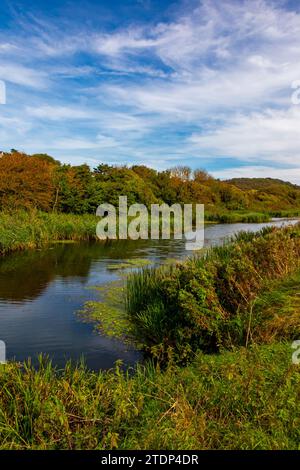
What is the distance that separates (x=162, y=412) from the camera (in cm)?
402

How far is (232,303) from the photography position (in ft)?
23.8

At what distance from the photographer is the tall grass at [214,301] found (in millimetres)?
6664

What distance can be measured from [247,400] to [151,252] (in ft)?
58.9

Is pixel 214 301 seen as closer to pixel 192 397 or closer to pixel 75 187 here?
pixel 192 397

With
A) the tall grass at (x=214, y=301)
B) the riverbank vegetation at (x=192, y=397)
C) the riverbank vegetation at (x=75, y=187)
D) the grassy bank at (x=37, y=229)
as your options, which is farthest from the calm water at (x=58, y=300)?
the riverbank vegetation at (x=75, y=187)

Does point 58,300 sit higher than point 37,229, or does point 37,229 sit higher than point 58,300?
point 37,229

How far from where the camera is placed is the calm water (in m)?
7.74

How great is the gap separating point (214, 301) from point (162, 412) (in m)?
3.04

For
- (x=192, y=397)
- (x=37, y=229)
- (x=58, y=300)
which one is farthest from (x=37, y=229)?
(x=192, y=397)

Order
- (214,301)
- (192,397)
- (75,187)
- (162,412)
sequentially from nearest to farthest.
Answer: (162,412) < (192,397) < (214,301) < (75,187)

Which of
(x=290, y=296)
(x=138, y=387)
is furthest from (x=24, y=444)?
(x=290, y=296)

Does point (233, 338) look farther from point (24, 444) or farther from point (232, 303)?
point (24, 444)

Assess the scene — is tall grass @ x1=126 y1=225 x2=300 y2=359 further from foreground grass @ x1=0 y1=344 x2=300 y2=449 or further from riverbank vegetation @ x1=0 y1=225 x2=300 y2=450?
foreground grass @ x1=0 y1=344 x2=300 y2=449
